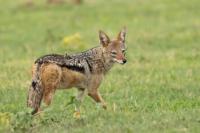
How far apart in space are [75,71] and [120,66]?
5349mm

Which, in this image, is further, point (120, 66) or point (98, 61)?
point (120, 66)

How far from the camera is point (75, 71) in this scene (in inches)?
438

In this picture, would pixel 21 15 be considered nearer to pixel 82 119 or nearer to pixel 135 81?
pixel 135 81

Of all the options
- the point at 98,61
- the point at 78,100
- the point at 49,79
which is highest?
the point at 98,61

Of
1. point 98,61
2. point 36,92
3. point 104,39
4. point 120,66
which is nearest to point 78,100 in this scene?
point 36,92

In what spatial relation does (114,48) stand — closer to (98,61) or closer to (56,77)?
(98,61)

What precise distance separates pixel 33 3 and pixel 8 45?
7.77 meters

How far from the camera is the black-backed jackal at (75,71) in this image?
35.4ft

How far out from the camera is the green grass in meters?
10.4

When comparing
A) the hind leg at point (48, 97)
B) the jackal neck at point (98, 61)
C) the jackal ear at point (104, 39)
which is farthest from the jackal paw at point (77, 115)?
the jackal ear at point (104, 39)

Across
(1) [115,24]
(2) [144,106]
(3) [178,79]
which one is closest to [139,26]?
(1) [115,24]

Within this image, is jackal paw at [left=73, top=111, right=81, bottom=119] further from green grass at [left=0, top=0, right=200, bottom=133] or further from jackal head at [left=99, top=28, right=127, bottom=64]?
jackal head at [left=99, top=28, right=127, bottom=64]

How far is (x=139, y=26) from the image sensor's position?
2227 centimetres

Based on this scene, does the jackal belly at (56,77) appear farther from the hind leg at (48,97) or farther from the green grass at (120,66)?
the green grass at (120,66)
